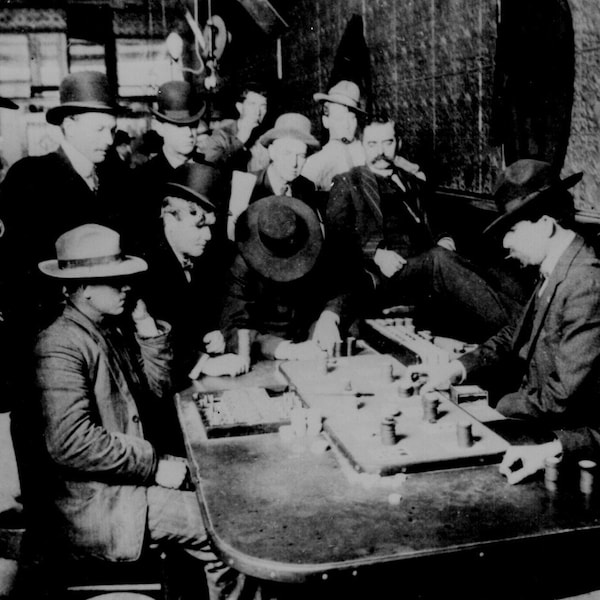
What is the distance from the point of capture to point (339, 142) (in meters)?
6.59

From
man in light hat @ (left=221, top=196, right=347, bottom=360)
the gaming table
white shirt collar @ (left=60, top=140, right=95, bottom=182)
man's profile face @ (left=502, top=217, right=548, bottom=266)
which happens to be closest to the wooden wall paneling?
man's profile face @ (left=502, top=217, right=548, bottom=266)

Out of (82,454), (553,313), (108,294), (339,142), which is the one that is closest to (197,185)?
(108,294)

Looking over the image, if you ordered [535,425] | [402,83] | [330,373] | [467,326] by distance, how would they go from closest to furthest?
[535,425], [330,373], [467,326], [402,83]

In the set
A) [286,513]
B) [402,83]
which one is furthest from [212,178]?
[402,83]

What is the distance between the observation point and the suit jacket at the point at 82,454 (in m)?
2.67

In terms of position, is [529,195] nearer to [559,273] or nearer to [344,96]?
[559,273]

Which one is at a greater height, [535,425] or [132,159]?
[132,159]

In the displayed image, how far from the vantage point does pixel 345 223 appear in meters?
5.52

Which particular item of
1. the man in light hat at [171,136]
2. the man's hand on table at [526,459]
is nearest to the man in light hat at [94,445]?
the man's hand on table at [526,459]

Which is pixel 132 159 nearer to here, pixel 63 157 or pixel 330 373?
pixel 63 157

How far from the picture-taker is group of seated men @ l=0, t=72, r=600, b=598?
8.92 ft

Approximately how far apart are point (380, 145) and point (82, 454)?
3600 mm

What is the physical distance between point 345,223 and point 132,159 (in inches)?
193

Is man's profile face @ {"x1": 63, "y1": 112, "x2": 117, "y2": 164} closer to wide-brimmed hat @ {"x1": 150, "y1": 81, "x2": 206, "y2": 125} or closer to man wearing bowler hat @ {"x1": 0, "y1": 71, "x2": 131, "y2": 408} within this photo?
man wearing bowler hat @ {"x1": 0, "y1": 71, "x2": 131, "y2": 408}
